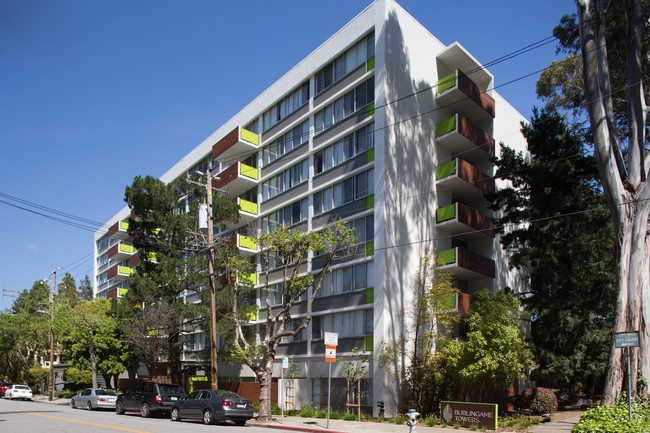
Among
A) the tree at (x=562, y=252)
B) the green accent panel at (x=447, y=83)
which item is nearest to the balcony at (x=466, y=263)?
the tree at (x=562, y=252)

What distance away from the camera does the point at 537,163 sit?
2786cm

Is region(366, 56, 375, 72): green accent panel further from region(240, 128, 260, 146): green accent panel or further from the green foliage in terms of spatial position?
the green foliage

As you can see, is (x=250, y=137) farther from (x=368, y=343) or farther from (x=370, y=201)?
(x=368, y=343)

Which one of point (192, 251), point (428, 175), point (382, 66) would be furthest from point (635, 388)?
point (192, 251)

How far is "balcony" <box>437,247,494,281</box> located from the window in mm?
9506

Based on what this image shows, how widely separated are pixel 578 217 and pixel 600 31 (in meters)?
9.70

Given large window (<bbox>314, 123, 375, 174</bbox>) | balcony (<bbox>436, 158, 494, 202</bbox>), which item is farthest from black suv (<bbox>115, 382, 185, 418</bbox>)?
balcony (<bbox>436, 158, 494, 202</bbox>)

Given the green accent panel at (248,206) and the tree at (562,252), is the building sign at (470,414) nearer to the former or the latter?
the tree at (562,252)

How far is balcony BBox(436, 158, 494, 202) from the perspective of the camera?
30609mm

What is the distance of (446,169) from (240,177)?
15.4 m

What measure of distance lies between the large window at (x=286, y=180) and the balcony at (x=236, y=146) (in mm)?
3148

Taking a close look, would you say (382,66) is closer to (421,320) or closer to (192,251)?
(421,320)

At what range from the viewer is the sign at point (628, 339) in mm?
14688

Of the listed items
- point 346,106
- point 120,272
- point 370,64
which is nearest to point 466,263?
point 346,106
